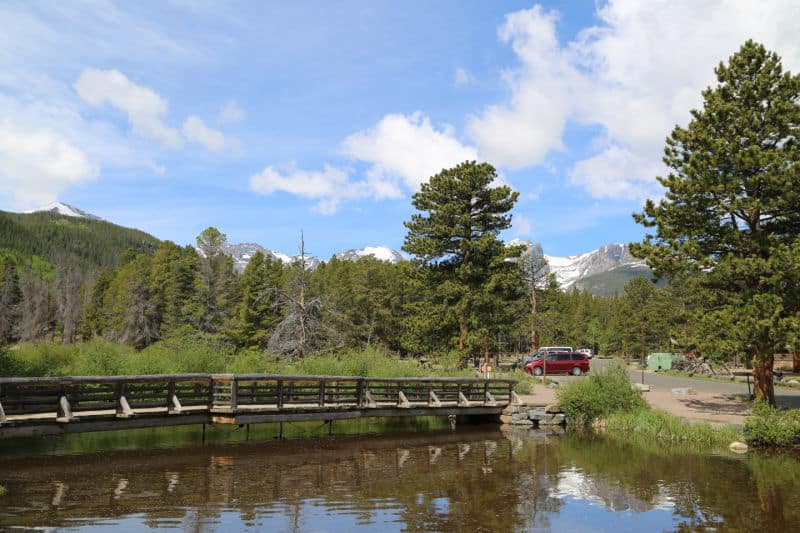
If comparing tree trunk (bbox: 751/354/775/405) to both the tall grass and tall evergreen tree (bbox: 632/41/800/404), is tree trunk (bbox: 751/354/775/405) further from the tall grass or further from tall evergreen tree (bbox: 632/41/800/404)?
the tall grass

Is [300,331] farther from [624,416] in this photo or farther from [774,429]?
[774,429]

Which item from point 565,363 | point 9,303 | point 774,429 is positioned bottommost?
point 774,429

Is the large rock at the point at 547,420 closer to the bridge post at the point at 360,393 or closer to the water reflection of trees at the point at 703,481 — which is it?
the water reflection of trees at the point at 703,481

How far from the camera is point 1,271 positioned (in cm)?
9456

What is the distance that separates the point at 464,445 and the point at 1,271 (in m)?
99.4

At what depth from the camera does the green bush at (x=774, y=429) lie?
1895 centimetres

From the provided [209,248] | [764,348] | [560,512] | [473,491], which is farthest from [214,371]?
[209,248]

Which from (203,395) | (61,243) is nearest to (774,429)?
(203,395)

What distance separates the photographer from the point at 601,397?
78.2 ft

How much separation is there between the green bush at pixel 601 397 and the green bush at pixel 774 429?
14.9 ft

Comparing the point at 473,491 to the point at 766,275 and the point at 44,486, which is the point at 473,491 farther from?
the point at 766,275

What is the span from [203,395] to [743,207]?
805 inches

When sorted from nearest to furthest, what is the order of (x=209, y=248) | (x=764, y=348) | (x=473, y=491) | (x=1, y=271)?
(x=473, y=491) → (x=764, y=348) → (x=209, y=248) → (x=1, y=271)

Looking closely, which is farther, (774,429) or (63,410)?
(774,429)
